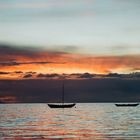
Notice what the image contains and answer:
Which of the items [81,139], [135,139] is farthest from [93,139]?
[135,139]

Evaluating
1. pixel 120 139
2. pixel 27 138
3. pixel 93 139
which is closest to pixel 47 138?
pixel 27 138

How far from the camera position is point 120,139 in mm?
79875

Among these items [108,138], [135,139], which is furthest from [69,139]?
[135,139]

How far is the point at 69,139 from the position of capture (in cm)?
8194

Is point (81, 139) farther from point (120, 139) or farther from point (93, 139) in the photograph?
point (120, 139)

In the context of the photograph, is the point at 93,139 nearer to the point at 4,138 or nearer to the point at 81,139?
the point at 81,139

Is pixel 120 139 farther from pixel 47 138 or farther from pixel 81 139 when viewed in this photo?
pixel 47 138

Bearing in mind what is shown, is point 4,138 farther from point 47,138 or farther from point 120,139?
point 120,139

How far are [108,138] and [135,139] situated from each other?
16.6 feet

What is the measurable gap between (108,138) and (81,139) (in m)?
5.11

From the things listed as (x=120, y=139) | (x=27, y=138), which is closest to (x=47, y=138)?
(x=27, y=138)

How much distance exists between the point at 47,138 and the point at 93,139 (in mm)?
9013

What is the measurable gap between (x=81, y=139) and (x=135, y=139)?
1014 cm

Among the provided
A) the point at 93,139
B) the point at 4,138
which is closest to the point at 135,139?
the point at 93,139
